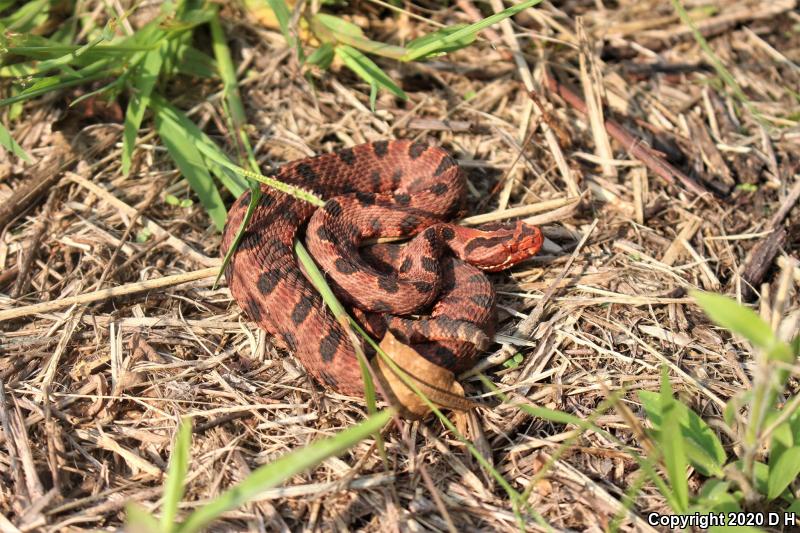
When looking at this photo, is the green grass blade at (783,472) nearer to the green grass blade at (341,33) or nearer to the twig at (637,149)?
the twig at (637,149)

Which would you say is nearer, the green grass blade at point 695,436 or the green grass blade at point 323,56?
the green grass blade at point 695,436

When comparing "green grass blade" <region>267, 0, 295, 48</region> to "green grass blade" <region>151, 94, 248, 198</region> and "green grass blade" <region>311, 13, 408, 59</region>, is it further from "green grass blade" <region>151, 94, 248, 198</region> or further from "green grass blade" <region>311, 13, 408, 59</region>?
Answer: "green grass blade" <region>151, 94, 248, 198</region>

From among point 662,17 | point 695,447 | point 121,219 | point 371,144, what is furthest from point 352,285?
point 662,17

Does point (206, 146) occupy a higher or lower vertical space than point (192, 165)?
higher

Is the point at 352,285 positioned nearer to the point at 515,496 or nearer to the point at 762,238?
the point at 515,496

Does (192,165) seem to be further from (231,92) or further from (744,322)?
(744,322)

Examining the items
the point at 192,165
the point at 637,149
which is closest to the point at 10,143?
the point at 192,165

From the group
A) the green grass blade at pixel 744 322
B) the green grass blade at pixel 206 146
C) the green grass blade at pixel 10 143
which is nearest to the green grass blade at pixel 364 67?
the green grass blade at pixel 206 146
